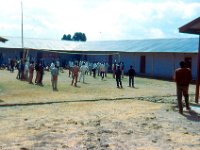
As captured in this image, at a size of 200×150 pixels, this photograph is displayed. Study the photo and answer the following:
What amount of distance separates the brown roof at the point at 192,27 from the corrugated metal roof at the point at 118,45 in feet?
60.9

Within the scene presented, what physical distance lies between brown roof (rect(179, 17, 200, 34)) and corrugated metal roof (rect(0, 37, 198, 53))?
18.6 metres

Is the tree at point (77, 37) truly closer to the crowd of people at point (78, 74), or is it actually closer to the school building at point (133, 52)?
the school building at point (133, 52)

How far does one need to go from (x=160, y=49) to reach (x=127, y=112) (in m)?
27.2

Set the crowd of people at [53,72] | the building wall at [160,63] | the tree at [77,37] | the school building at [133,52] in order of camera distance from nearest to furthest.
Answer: the crowd of people at [53,72] < the school building at [133,52] < the building wall at [160,63] < the tree at [77,37]

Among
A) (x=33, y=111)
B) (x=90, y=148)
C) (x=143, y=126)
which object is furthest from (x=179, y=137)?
(x=33, y=111)

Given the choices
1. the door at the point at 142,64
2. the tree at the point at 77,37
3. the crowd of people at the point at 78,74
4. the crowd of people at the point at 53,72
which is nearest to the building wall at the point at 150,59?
the door at the point at 142,64

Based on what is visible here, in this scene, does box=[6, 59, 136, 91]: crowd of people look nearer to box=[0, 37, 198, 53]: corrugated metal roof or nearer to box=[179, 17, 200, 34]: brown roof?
box=[0, 37, 198, 53]: corrugated metal roof

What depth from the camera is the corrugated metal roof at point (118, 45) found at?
39.2 meters

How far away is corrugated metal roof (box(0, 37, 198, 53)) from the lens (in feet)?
129

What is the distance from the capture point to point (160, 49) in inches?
1603

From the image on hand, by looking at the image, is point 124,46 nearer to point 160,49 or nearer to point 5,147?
point 160,49

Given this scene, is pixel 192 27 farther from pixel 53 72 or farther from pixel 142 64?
pixel 142 64

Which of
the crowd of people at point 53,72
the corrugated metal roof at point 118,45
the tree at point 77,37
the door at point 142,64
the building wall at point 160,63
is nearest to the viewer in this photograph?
the crowd of people at point 53,72

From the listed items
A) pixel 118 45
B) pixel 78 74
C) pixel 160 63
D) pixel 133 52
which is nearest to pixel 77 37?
pixel 118 45
